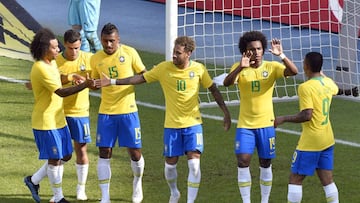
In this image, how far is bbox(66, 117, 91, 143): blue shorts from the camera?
10.9 meters

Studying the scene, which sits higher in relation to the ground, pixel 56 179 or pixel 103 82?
pixel 103 82

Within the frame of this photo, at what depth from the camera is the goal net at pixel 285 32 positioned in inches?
607

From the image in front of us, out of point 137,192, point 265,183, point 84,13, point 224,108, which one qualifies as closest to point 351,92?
point 84,13

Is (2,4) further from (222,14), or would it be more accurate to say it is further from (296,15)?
(296,15)

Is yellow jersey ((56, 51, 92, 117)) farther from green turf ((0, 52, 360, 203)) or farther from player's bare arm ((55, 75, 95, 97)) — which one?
green turf ((0, 52, 360, 203))

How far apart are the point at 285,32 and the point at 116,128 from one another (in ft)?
26.5

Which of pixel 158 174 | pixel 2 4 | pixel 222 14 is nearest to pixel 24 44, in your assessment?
pixel 2 4

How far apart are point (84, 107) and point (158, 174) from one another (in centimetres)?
151

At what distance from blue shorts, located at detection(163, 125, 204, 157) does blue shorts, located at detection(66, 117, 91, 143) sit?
101 centimetres

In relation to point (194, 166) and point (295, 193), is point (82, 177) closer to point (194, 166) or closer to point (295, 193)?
point (194, 166)

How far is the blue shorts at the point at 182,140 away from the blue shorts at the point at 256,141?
0.43m

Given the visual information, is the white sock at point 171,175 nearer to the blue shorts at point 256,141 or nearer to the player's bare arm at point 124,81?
the blue shorts at point 256,141

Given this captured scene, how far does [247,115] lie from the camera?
10.2 metres

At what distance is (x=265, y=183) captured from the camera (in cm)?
1037
